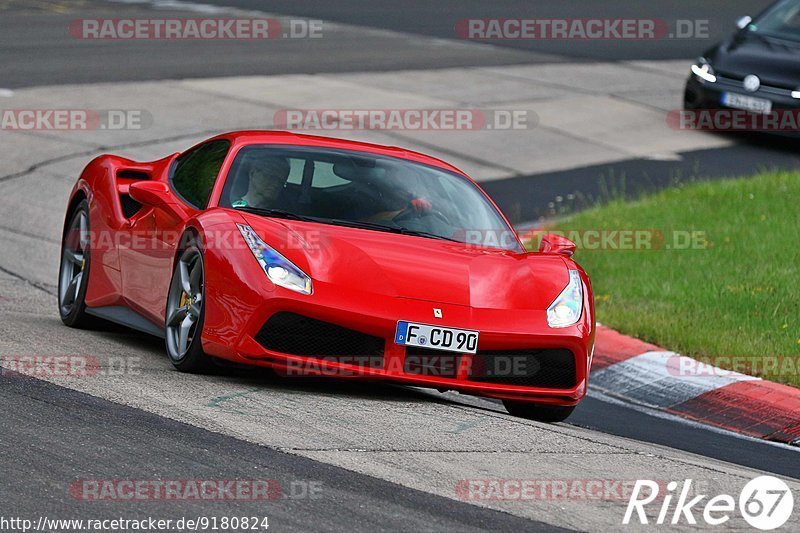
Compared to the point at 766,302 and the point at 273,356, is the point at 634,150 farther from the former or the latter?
the point at 273,356

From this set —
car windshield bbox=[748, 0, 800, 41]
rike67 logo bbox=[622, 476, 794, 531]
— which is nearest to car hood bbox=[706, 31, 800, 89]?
car windshield bbox=[748, 0, 800, 41]

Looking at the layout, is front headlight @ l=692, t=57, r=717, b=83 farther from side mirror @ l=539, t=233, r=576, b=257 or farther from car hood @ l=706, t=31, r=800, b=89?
side mirror @ l=539, t=233, r=576, b=257

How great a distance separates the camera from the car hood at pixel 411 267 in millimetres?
6824

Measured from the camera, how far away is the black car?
17328 mm

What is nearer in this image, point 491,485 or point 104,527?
point 104,527

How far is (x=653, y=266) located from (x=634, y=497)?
19.3ft

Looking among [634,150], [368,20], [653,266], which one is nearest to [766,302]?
[653,266]

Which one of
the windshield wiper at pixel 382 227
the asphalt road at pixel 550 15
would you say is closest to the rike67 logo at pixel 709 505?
the windshield wiper at pixel 382 227

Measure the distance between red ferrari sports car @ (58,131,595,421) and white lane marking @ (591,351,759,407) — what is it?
125 cm

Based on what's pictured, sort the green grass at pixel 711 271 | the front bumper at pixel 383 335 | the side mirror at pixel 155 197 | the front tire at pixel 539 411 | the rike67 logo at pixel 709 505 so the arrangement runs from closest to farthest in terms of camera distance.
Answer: the rike67 logo at pixel 709 505 < the front bumper at pixel 383 335 < the front tire at pixel 539 411 < the side mirror at pixel 155 197 < the green grass at pixel 711 271

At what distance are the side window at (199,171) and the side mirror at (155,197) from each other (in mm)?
105

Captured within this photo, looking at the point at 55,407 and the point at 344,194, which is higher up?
the point at 344,194

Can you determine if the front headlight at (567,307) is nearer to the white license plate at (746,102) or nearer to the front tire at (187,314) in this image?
the front tire at (187,314)

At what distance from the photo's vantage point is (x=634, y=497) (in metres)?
5.48
